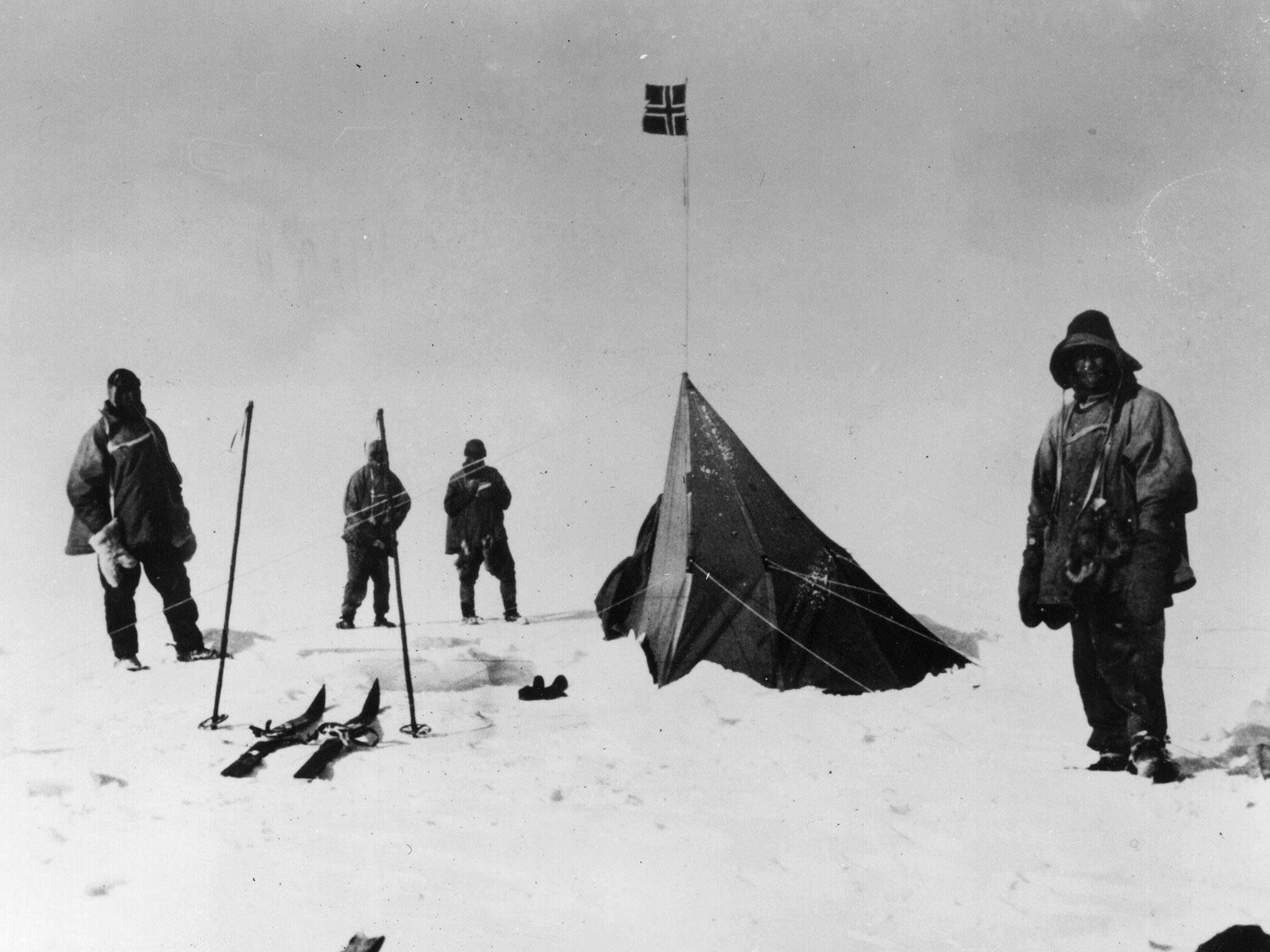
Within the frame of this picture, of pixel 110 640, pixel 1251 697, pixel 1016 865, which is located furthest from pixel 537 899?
pixel 1251 697

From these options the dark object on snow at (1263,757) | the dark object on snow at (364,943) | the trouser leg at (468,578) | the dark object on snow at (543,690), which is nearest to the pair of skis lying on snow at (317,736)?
the dark object on snow at (543,690)

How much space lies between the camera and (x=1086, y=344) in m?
4.71

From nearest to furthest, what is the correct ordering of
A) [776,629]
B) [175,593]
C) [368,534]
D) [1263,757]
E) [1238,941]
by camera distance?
[1238,941], [1263,757], [776,629], [175,593], [368,534]

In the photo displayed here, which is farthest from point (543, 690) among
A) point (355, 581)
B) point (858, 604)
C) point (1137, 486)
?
point (1137, 486)

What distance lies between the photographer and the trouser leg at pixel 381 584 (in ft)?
21.6

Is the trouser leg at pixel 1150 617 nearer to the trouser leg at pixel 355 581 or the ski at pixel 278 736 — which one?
the ski at pixel 278 736

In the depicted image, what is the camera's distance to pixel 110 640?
5570 mm

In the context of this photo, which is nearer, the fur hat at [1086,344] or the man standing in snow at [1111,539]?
the man standing in snow at [1111,539]

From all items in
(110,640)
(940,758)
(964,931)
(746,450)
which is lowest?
(964,931)

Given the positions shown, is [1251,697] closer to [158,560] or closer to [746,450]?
[746,450]

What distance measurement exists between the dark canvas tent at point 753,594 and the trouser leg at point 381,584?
1802mm

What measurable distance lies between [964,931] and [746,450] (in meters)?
2.68

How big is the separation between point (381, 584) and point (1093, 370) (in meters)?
4.30

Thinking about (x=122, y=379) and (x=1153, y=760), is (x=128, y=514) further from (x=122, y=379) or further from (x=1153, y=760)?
(x=1153, y=760)
